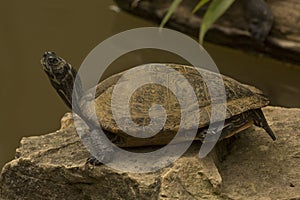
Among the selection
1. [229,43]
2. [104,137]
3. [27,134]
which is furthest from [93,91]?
[229,43]

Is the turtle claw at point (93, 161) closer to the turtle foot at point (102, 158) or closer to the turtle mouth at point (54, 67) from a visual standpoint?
the turtle foot at point (102, 158)

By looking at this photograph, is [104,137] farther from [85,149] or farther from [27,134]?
[27,134]

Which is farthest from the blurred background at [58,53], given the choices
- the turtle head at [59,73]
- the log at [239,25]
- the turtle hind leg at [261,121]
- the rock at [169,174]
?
the turtle hind leg at [261,121]

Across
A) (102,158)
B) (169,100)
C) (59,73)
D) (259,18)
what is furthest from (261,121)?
(259,18)

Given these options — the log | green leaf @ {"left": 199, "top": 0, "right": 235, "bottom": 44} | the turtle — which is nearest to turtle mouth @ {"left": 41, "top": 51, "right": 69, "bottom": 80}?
the turtle

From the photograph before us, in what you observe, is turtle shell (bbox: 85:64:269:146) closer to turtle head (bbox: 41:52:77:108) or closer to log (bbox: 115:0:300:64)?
turtle head (bbox: 41:52:77:108)

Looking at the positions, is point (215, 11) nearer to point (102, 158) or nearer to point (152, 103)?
point (152, 103)
